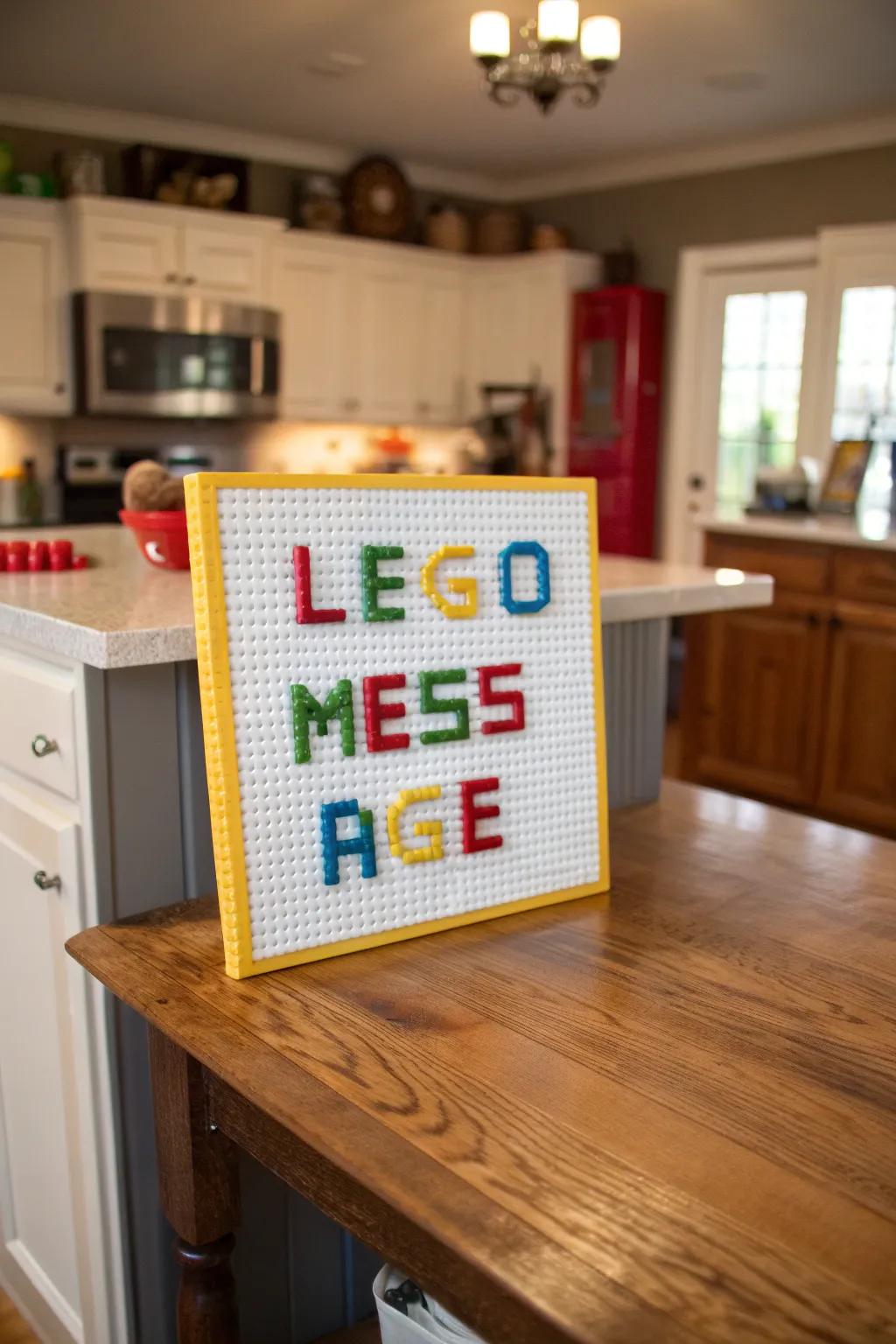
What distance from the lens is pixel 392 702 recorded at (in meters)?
1.02

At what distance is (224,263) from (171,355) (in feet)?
1.81

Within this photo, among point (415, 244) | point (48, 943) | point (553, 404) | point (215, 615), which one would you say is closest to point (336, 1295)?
point (48, 943)

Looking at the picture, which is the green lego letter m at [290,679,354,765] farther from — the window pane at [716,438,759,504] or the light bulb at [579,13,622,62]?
the window pane at [716,438,759,504]

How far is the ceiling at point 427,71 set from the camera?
3.72 metres

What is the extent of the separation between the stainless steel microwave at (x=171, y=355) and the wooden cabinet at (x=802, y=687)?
2385mm

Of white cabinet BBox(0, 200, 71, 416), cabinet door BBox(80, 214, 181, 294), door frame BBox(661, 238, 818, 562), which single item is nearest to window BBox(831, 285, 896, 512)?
door frame BBox(661, 238, 818, 562)

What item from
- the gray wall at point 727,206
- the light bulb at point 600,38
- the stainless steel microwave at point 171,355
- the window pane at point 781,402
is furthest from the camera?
the window pane at point 781,402

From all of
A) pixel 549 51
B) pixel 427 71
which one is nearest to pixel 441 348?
pixel 427 71

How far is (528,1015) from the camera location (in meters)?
0.91

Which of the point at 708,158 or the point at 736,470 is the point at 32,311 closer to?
the point at 708,158

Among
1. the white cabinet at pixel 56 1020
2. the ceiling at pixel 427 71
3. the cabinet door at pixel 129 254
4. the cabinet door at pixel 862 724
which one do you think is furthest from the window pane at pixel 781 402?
the white cabinet at pixel 56 1020

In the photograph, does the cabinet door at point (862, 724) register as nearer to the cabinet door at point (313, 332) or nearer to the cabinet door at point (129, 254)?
the cabinet door at point (313, 332)

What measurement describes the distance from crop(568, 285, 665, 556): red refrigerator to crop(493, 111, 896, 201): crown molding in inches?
23.4

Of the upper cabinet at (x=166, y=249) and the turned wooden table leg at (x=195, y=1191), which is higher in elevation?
the upper cabinet at (x=166, y=249)
